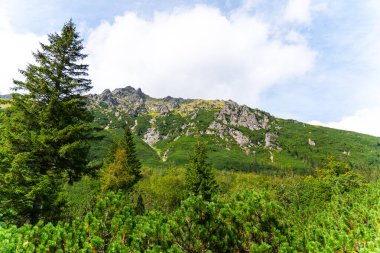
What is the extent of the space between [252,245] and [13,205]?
1348 cm

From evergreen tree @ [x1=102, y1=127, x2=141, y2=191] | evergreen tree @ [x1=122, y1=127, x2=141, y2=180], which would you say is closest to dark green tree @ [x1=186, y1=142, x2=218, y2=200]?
evergreen tree @ [x1=102, y1=127, x2=141, y2=191]

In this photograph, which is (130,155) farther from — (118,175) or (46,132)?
(46,132)

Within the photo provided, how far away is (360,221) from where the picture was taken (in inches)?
557

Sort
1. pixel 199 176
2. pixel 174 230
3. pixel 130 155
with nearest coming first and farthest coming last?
pixel 174 230
pixel 199 176
pixel 130 155

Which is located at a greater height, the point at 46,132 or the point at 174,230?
the point at 46,132

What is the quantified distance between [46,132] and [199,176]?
103 ft

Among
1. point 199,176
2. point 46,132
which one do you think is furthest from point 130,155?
point 46,132

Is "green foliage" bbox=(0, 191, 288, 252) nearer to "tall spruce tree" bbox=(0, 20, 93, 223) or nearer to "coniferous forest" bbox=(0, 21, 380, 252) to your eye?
"coniferous forest" bbox=(0, 21, 380, 252)

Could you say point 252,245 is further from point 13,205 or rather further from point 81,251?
point 13,205

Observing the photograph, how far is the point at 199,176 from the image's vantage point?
147 feet

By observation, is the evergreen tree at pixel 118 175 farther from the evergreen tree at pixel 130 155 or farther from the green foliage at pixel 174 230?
the green foliage at pixel 174 230

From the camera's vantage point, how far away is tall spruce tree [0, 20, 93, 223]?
14.8 m

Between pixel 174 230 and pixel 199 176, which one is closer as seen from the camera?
pixel 174 230

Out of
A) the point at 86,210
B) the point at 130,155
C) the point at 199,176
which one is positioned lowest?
the point at 86,210
